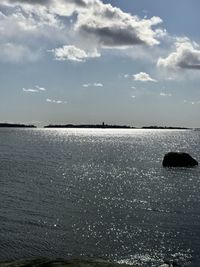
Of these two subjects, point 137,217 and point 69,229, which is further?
point 137,217

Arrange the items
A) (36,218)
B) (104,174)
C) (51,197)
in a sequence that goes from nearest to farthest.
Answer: (36,218)
(51,197)
(104,174)

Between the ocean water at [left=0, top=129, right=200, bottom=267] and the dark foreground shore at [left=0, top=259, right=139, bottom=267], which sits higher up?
the dark foreground shore at [left=0, top=259, right=139, bottom=267]

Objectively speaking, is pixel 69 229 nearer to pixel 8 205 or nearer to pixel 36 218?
pixel 36 218

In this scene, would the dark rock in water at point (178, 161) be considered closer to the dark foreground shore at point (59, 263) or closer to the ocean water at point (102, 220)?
the ocean water at point (102, 220)

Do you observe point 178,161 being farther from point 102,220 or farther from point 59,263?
point 59,263

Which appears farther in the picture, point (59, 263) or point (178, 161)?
point (178, 161)

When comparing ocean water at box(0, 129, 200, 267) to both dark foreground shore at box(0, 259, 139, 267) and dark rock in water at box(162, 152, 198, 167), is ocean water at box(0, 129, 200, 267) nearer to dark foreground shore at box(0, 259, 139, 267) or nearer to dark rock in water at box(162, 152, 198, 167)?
dark foreground shore at box(0, 259, 139, 267)

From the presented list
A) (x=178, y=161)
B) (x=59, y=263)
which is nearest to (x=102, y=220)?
(x=59, y=263)

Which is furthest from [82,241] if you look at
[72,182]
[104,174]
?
[104,174]

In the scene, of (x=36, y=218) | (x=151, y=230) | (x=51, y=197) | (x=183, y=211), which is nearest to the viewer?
(x=151, y=230)

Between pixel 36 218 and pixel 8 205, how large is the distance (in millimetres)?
5529

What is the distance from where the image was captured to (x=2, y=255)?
25172mm

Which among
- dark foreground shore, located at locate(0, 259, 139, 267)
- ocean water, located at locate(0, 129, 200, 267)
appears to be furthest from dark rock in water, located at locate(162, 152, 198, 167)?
Answer: dark foreground shore, located at locate(0, 259, 139, 267)

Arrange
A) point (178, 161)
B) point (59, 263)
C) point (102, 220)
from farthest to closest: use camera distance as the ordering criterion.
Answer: point (178, 161), point (102, 220), point (59, 263)
